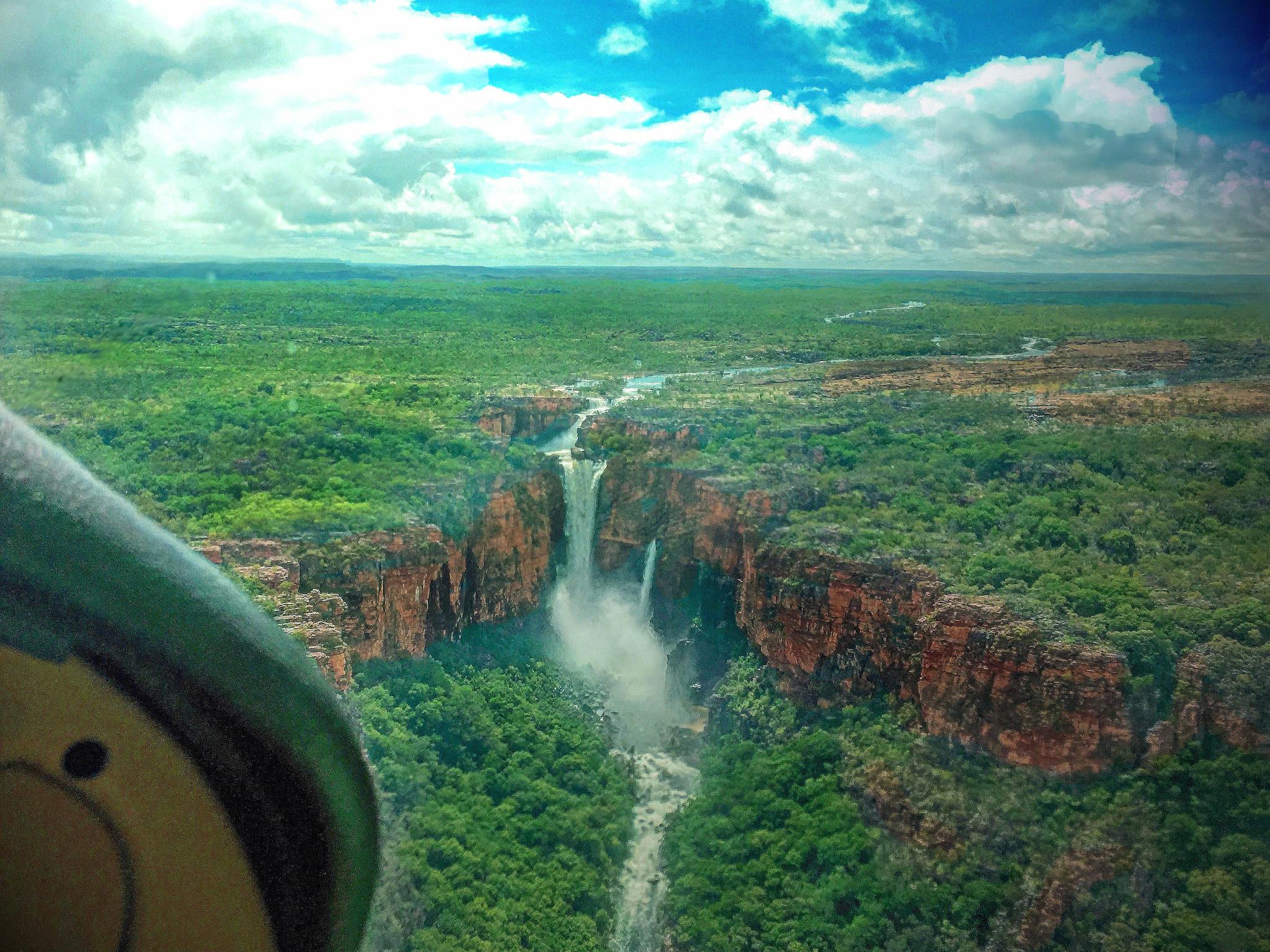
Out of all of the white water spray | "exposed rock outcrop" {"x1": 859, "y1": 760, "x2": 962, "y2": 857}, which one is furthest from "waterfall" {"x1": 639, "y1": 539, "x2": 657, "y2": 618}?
"exposed rock outcrop" {"x1": 859, "y1": 760, "x2": 962, "y2": 857}

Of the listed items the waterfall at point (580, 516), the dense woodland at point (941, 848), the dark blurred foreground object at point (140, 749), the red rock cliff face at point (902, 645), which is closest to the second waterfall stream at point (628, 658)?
the waterfall at point (580, 516)

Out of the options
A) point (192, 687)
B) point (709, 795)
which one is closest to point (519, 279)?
point (709, 795)

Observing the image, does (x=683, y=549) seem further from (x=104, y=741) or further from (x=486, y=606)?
(x=104, y=741)

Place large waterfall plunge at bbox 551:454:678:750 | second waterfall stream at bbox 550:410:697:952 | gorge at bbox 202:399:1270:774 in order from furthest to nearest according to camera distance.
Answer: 1. large waterfall plunge at bbox 551:454:678:750
2. second waterfall stream at bbox 550:410:697:952
3. gorge at bbox 202:399:1270:774

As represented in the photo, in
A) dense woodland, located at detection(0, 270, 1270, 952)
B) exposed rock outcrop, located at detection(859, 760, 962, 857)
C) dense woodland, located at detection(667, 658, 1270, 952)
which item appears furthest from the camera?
exposed rock outcrop, located at detection(859, 760, 962, 857)

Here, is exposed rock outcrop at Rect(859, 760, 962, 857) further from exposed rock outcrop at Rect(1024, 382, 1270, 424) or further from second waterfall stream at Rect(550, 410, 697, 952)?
exposed rock outcrop at Rect(1024, 382, 1270, 424)

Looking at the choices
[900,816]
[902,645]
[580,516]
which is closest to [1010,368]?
[580,516]
